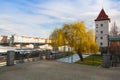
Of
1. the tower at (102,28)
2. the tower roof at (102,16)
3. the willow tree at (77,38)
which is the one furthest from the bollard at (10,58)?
the tower roof at (102,16)

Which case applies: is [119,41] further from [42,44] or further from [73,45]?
[42,44]

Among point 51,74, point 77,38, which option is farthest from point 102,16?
point 51,74

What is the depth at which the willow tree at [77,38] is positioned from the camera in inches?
1169

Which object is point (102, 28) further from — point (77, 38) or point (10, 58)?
point (10, 58)

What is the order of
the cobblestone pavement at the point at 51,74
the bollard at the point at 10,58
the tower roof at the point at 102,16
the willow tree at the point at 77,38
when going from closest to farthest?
the cobblestone pavement at the point at 51,74 → the bollard at the point at 10,58 → the willow tree at the point at 77,38 → the tower roof at the point at 102,16

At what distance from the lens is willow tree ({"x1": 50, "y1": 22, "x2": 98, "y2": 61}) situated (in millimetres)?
29688

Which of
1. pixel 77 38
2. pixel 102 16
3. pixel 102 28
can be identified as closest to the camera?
pixel 77 38

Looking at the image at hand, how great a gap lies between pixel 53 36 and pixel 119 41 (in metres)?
14.1

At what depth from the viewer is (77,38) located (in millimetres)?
30109

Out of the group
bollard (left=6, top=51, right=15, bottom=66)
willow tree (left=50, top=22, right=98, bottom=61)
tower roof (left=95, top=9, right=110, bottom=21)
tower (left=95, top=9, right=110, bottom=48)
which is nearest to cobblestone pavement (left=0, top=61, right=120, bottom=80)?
bollard (left=6, top=51, right=15, bottom=66)

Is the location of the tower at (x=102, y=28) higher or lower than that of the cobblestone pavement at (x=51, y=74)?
higher

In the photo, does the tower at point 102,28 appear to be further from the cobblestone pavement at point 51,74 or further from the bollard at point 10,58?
the bollard at point 10,58

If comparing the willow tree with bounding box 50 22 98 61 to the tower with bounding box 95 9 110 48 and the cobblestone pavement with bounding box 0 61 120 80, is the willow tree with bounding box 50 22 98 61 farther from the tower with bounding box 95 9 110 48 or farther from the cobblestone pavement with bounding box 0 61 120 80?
the tower with bounding box 95 9 110 48

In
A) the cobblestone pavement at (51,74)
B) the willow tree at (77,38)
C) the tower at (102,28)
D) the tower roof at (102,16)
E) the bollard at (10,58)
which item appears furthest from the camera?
the tower roof at (102,16)
